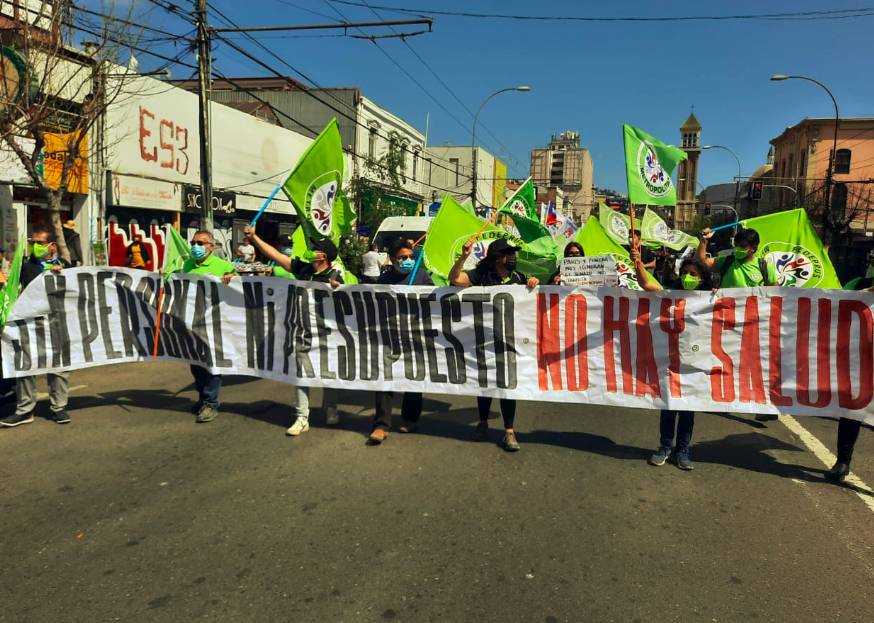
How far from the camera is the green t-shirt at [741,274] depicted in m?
5.52

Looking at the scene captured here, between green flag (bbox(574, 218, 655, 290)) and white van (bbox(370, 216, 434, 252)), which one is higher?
white van (bbox(370, 216, 434, 252))

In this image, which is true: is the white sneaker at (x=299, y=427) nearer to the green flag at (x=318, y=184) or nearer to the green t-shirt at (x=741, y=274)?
the green flag at (x=318, y=184)

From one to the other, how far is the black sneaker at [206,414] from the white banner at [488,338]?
17.3 inches

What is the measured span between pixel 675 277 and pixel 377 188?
74.1ft

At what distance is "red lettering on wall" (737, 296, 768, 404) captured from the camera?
5.23 metres

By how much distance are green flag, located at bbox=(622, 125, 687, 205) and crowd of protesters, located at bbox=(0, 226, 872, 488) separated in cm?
49

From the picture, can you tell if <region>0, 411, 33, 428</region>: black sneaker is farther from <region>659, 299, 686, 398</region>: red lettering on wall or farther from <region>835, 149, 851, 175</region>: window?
<region>835, 149, 851, 175</region>: window

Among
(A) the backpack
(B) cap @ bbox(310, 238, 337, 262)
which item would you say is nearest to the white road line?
(A) the backpack

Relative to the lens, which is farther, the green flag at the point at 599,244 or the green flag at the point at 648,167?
the green flag at the point at 599,244

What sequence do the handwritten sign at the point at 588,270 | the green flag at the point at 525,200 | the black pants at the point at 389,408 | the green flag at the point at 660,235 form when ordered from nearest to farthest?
the black pants at the point at 389,408 < the handwritten sign at the point at 588,270 < the green flag at the point at 525,200 < the green flag at the point at 660,235

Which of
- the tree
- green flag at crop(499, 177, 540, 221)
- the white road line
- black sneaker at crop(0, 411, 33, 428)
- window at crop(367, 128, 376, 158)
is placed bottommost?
the white road line

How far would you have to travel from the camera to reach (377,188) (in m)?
30.0

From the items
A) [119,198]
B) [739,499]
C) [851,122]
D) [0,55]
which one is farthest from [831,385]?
[851,122]

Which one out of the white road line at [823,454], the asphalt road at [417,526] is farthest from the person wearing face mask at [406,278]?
the white road line at [823,454]
